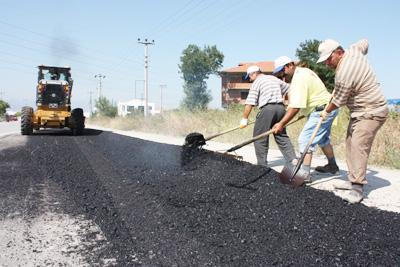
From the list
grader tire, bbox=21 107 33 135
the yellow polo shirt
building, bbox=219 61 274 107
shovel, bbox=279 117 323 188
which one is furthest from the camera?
building, bbox=219 61 274 107

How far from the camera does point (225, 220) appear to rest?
3678mm

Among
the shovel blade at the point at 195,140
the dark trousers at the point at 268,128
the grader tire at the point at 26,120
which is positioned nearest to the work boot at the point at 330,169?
the dark trousers at the point at 268,128

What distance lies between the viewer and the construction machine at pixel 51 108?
53.2 ft

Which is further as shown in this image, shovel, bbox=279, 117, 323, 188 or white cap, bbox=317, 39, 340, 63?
shovel, bbox=279, 117, 323, 188

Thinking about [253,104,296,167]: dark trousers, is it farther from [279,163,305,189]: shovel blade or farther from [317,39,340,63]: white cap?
[317,39,340,63]: white cap

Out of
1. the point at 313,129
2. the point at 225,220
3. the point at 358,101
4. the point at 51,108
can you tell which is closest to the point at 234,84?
the point at 51,108

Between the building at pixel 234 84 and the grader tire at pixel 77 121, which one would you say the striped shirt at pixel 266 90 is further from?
the building at pixel 234 84

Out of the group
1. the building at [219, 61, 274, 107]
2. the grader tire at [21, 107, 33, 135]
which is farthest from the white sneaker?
the building at [219, 61, 274, 107]

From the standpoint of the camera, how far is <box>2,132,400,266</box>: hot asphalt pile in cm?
288

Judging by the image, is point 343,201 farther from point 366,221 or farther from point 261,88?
point 261,88

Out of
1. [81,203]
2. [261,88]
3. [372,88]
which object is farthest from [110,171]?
[372,88]

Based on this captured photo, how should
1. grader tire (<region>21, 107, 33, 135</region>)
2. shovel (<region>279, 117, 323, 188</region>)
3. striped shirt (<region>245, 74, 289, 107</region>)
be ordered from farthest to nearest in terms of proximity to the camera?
1. grader tire (<region>21, 107, 33, 135</region>)
2. striped shirt (<region>245, 74, 289, 107</region>)
3. shovel (<region>279, 117, 323, 188</region>)

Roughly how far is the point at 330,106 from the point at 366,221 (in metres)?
1.50

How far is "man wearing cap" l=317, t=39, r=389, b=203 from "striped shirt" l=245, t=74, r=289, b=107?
1408 millimetres
